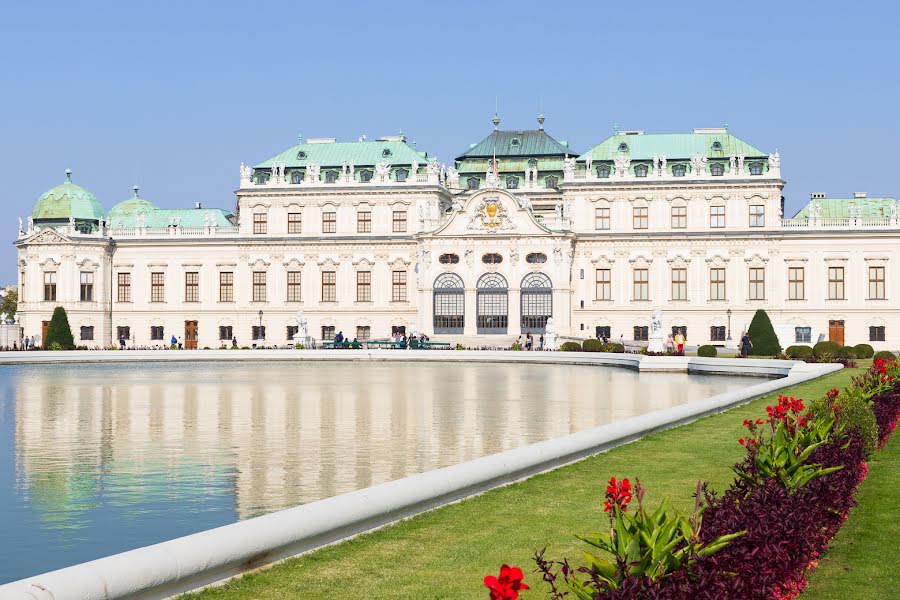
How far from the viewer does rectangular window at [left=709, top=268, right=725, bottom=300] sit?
79.7m

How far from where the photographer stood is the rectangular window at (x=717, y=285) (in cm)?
7969

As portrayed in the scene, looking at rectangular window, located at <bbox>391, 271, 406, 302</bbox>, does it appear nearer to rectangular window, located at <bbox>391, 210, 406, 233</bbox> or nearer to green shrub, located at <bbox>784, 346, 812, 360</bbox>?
rectangular window, located at <bbox>391, 210, 406, 233</bbox>

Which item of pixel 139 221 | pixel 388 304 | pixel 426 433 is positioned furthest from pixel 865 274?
pixel 426 433

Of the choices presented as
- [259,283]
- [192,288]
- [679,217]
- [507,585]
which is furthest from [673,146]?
[507,585]

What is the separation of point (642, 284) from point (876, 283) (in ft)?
52.6

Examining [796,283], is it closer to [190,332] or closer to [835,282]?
[835,282]

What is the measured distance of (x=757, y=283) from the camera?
79.3 m

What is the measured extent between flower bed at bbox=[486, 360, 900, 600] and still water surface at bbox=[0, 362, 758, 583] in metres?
5.90

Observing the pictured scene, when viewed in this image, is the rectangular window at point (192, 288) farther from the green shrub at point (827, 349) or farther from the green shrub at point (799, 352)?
the green shrub at point (827, 349)

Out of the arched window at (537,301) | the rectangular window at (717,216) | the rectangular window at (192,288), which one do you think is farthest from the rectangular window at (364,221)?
the rectangular window at (717,216)

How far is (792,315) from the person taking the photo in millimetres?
78125

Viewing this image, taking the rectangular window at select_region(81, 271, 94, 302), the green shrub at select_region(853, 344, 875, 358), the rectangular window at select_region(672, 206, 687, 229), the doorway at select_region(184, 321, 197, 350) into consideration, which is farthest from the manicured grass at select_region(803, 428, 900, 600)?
the rectangular window at select_region(81, 271, 94, 302)

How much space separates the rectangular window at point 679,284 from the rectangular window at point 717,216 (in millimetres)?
3997

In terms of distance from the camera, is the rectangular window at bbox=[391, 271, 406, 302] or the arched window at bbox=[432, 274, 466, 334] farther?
the rectangular window at bbox=[391, 271, 406, 302]
